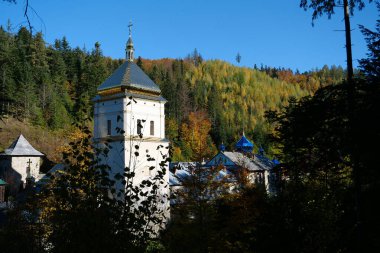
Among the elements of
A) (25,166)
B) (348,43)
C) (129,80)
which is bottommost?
(25,166)

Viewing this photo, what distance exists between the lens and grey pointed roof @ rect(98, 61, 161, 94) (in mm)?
25156

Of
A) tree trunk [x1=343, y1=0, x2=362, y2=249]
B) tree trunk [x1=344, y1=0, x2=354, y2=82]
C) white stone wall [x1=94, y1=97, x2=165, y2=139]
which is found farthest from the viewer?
white stone wall [x1=94, y1=97, x2=165, y2=139]

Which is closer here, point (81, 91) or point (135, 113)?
point (135, 113)

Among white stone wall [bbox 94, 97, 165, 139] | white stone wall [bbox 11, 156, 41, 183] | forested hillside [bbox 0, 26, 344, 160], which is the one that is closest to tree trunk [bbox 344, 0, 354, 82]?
forested hillside [bbox 0, 26, 344, 160]

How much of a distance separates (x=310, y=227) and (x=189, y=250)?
288 inches

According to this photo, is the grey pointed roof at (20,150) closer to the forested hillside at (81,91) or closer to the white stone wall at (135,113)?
the forested hillside at (81,91)

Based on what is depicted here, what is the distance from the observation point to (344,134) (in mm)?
10188

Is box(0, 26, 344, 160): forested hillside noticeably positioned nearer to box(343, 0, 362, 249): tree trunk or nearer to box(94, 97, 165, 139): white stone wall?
box(94, 97, 165, 139): white stone wall

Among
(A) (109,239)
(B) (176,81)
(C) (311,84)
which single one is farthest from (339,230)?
(C) (311,84)

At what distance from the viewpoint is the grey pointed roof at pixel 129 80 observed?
25.2 metres

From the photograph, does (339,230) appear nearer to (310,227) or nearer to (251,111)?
(310,227)

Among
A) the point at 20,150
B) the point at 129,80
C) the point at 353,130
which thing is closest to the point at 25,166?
the point at 20,150

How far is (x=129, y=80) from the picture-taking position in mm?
25250

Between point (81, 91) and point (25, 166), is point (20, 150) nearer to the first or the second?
point (25, 166)
